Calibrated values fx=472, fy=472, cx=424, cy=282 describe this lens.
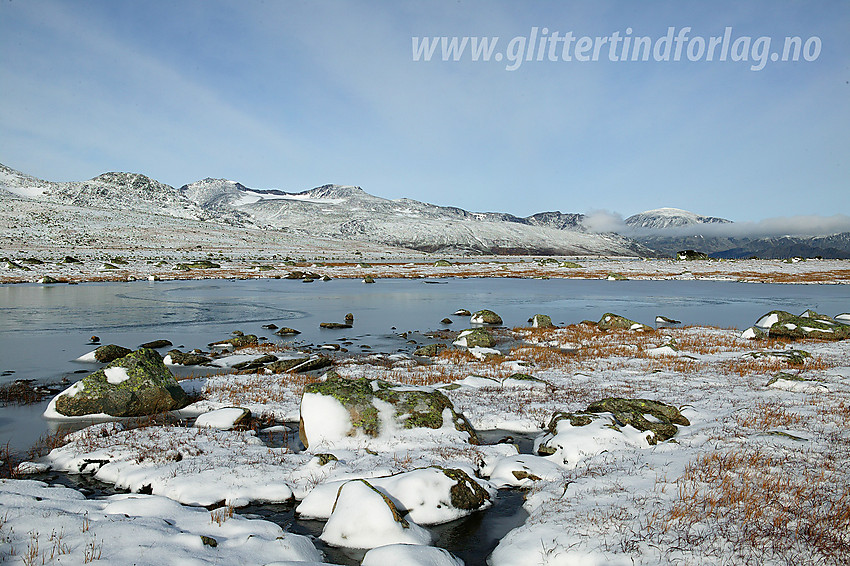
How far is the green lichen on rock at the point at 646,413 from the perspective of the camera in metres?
11.7

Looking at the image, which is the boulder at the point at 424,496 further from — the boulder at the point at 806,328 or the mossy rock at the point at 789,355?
the boulder at the point at 806,328

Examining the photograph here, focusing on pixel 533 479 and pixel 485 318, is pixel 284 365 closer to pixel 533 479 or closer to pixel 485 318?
pixel 533 479

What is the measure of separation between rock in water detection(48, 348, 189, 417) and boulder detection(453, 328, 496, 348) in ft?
51.5

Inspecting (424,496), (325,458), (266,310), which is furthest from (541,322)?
(424,496)

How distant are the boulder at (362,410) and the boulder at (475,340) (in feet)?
46.5

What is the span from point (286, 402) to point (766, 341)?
26384mm

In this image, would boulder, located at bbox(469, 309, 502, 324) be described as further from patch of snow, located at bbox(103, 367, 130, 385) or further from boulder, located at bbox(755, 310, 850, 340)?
patch of snow, located at bbox(103, 367, 130, 385)

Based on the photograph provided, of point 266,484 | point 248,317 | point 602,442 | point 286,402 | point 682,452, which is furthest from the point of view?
point 248,317

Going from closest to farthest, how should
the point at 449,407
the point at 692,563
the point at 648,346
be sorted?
Result: the point at 692,563 < the point at 449,407 < the point at 648,346

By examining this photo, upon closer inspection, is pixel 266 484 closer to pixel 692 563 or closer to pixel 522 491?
pixel 522 491

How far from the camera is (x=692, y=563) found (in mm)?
6004

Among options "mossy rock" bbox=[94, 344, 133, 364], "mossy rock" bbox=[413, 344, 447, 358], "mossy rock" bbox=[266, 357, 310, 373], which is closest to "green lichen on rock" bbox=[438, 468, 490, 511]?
"mossy rock" bbox=[266, 357, 310, 373]

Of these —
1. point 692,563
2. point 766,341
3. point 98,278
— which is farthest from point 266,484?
point 98,278

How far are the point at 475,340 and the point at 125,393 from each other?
17.6m
